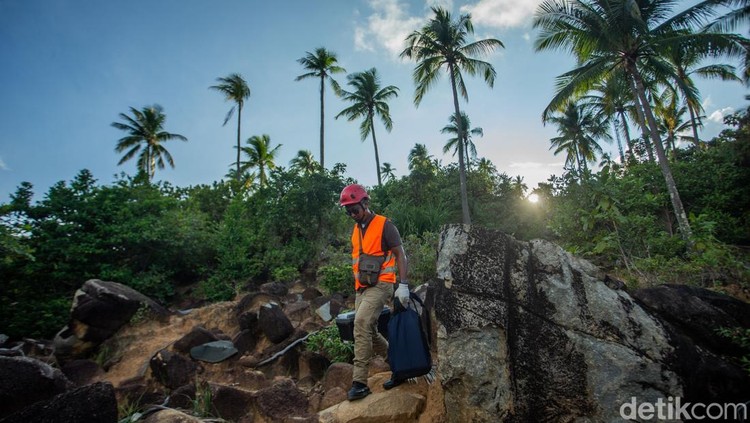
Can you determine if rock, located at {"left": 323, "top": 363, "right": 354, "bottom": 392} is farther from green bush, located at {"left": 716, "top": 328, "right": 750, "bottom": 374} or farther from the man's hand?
green bush, located at {"left": 716, "top": 328, "right": 750, "bottom": 374}

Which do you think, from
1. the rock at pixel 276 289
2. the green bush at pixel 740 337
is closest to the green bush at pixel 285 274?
the rock at pixel 276 289

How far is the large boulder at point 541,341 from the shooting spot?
2354 mm

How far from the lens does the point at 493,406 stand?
2.49m

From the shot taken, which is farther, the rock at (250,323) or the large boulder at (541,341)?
the rock at (250,323)

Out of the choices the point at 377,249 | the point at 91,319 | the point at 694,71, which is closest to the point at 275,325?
the point at 377,249

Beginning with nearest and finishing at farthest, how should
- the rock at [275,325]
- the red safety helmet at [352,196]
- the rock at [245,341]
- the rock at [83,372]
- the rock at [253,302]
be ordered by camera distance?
the red safety helmet at [352,196], the rock at [83,372], the rock at [275,325], the rock at [245,341], the rock at [253,302]

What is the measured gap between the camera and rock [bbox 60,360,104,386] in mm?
5094

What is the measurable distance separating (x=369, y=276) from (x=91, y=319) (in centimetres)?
587

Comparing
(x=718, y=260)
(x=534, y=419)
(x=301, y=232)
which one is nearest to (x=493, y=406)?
(x=534, y=419)

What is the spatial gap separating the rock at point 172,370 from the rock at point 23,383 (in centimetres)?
124

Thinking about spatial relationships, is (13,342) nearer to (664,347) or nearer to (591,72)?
(664,347)

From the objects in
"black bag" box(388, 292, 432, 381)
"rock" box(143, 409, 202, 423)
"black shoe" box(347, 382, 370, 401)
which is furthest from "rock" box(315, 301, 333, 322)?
"rock" box(143, 409, 202, 423)

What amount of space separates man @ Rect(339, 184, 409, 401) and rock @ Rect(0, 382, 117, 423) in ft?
6.60

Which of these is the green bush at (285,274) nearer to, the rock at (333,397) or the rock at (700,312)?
the rock at (333,397)
